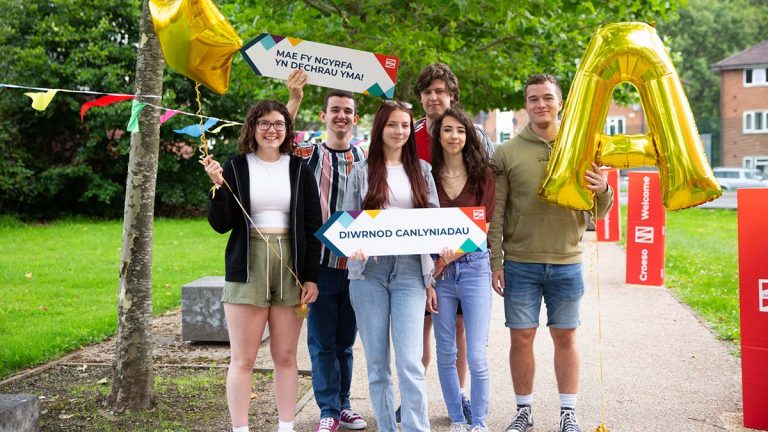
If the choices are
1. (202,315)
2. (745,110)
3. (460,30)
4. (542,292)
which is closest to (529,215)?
(542,292)

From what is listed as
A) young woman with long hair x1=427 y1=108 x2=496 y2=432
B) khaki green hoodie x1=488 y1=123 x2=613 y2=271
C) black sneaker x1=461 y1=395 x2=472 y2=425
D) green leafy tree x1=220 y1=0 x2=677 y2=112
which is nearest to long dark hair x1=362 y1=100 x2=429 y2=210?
young woman with long hair x1=427 y1=108 x2=496 y2=432

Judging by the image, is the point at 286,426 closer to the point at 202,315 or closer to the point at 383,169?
the point at 383,169

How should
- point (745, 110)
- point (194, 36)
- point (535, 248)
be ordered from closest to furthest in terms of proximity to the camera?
point (194, 36) < point (535, 248) < point (745, 110)

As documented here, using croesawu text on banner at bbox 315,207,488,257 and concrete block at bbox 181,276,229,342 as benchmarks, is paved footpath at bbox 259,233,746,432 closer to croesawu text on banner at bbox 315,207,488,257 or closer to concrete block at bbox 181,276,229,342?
concrete block at bbox 181,276,229,342

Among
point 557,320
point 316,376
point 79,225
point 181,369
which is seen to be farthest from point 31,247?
point 557,320

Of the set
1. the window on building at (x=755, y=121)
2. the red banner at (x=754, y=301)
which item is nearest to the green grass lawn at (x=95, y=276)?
the red banner at (x=754, y=301)

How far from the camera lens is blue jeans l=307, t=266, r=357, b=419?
4.64 meters

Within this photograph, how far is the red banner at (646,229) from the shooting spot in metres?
10.4

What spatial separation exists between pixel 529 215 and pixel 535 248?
198 mm

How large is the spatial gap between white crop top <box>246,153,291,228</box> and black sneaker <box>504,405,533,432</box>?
1833 millimetres

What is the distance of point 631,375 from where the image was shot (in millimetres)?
6090

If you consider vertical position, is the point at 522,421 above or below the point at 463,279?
below

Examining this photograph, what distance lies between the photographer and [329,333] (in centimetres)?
468

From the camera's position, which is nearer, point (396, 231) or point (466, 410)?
point (396, 231)
